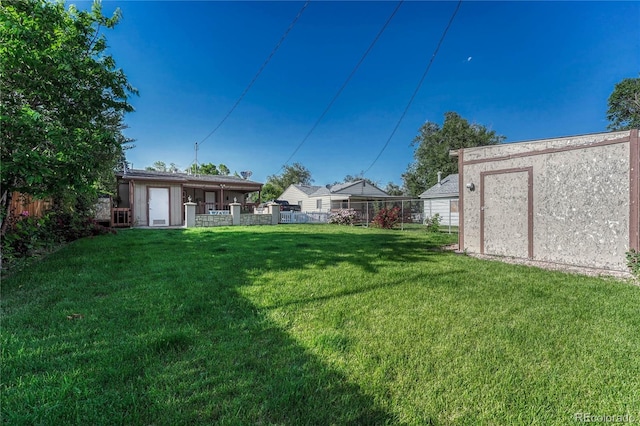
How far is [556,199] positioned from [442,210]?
1468 centimetres

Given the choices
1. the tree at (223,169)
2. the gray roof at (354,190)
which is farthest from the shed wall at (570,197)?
the tree at (223,169)

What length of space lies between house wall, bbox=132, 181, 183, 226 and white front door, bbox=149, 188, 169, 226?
17cm

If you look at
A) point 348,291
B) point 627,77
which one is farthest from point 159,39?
point 627,77

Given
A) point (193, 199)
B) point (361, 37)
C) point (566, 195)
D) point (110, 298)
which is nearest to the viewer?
point (110, 298)

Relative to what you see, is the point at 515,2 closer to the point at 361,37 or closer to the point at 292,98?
the point at 361,37

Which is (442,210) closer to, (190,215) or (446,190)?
(446,190)

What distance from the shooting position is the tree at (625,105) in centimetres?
2408

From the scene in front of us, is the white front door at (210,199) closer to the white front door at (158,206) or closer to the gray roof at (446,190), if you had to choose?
the white front door at (158,206)

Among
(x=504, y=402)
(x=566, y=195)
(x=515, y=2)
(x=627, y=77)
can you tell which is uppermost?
(x=627, y=77)

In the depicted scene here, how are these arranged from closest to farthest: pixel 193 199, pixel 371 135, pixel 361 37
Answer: pixel 361 37 → pixel 193 199 → pixel 371 135

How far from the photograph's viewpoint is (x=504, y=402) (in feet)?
5.77

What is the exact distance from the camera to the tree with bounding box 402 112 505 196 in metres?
32.8

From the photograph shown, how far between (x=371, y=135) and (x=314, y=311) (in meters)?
22.4

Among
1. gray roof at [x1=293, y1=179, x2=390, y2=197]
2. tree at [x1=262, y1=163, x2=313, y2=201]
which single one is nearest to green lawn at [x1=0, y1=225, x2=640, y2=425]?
gray roof at [x1=293, y1=179, x2=390, y2=197]
